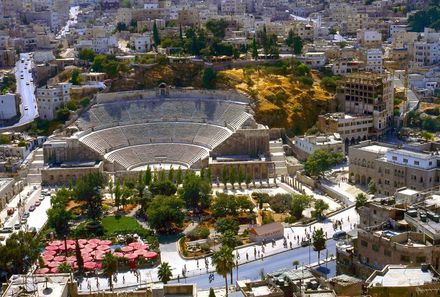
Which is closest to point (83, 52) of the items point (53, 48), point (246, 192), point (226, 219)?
point (53, 48)

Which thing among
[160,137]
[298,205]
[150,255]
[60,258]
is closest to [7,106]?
[160,137]

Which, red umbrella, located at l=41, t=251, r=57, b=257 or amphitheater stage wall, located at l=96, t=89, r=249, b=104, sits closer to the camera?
red umbrella, located at l=41, t=251, r=57, b=257

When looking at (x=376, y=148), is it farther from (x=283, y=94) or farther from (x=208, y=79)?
(x=208, y=79)

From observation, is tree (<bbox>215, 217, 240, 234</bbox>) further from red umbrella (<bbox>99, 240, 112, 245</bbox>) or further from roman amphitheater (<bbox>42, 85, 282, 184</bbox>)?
roman amphitheater (<bbox>42, 85, 282, 184</bbox>)

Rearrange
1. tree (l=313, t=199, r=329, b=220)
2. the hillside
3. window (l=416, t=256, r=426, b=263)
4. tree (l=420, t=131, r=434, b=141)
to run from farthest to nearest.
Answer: the hillside → tree (l=420, t=131, r=434, b=141) → tree (l=313, t=199, r=329, b=220) → window (l=416, t=256, r=426, b=263)

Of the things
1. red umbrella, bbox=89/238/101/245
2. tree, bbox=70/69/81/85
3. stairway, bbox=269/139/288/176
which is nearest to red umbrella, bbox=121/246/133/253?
red umbrella, bbox=89/238/101/245

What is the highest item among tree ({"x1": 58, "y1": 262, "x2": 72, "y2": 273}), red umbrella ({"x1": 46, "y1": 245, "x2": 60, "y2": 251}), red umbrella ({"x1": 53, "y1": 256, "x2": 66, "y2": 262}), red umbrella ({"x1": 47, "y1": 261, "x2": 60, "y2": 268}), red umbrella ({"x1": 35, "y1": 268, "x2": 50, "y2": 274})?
tree ({"x1": 58, "y1": 262, "x2": 72, "y2": 273})

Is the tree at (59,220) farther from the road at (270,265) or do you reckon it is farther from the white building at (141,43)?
the white building at (141,43)

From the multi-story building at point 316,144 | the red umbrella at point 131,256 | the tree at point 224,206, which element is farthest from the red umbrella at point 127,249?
the multi-story building at point 316,144
